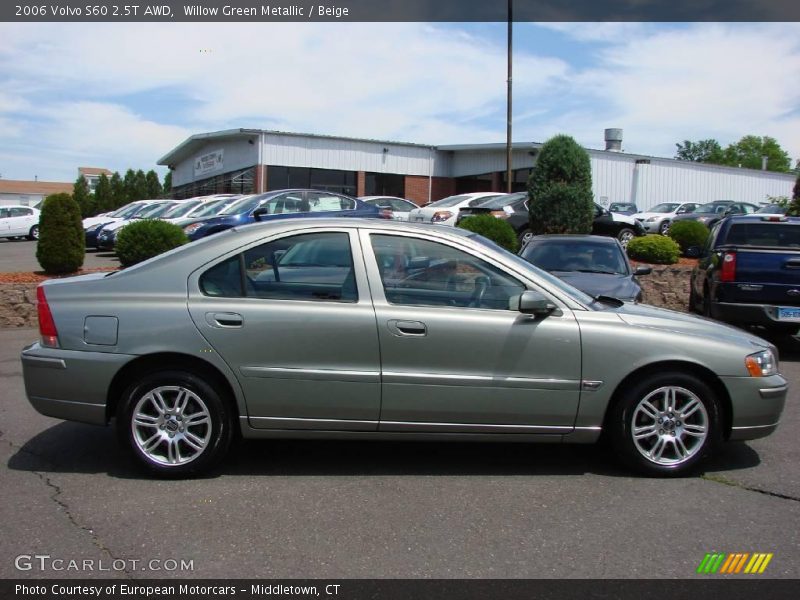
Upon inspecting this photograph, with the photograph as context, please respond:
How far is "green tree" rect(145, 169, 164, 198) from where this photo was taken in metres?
54.8

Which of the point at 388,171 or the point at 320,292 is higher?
the point at 388,171

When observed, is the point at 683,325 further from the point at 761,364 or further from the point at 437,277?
the point at 437,277

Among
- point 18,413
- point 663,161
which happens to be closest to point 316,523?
point 18,413

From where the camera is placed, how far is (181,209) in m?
23.7

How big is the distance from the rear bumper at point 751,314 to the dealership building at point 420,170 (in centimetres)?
2594

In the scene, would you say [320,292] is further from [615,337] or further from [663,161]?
[663,161]

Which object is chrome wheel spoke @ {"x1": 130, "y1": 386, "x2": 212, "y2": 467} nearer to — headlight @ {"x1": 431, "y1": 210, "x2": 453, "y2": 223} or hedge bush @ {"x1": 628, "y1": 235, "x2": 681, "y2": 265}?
hedge bush @ {"x1": 628, "y1": 235, "x2": 681, "y2": 265}

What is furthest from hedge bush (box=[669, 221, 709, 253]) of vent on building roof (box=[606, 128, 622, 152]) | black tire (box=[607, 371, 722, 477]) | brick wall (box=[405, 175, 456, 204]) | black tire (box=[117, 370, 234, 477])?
vent on building roof (box=[606, 128, 622, 152])

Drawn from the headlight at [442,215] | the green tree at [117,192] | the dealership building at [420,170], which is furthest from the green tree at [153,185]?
the headlight at [442,215]

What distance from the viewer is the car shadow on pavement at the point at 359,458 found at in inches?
192

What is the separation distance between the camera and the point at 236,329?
4598mm

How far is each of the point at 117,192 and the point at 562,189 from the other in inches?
1634

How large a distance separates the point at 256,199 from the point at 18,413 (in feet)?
39.4
